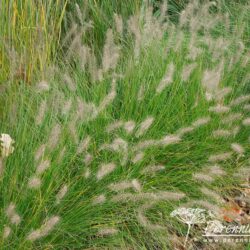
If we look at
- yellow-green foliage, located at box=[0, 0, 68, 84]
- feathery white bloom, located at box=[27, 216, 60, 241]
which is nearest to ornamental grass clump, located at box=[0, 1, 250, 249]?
feathery white bloom, located at box=[27, 216, 60, 241]

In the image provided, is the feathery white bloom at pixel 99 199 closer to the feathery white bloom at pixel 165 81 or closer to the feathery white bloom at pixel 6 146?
the feathery white bloom at pixel 6 146

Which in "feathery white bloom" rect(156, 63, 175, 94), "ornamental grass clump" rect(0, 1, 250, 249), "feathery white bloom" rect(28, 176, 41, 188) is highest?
"feathery white bloom" rect(156, 63, 175, 94)

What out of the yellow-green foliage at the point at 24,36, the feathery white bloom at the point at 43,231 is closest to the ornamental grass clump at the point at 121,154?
the feathery white bloom at the point at 43,231

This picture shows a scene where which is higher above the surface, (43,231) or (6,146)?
(6,146)

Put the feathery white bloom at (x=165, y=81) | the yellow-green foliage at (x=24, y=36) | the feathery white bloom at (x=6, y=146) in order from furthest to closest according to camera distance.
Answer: the yellow-green foliage at (x=24, y=36)
the feathery white bloom at (x=165, y=81)
the feathery white bloom at (x=6, y=146)

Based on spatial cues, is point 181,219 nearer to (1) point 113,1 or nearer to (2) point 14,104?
(2) point 14,104

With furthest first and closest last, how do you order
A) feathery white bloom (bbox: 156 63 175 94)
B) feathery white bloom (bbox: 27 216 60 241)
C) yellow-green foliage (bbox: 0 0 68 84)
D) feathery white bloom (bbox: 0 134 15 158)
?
yellow-green foliage (bbox: 0 0 68 84) < feathery white bloom (bbox: 156 63 175 94) < feathery white bloom (bbox: 0 134 15 158) < feathery white bloom (bbox: 27 216 60 241)

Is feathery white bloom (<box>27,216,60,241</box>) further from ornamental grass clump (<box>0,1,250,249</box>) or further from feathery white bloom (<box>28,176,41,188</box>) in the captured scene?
feathery white bloom (<box>28,176,41,188</box>)

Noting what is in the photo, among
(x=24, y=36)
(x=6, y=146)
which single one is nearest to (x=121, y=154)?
(x=6, y=146)

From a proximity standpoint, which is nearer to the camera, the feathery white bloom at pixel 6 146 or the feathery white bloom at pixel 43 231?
the feathery white bloom at pixel 43 231

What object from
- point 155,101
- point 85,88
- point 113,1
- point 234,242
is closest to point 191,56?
point 155,101

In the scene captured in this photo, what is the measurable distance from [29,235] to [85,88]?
1312 mm

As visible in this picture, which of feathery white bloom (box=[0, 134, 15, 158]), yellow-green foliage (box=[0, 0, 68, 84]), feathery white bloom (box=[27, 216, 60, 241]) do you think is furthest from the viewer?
yellow-green foliage (box=[0, 0, 68, 84])

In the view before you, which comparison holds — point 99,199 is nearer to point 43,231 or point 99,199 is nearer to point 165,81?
point 43,231
